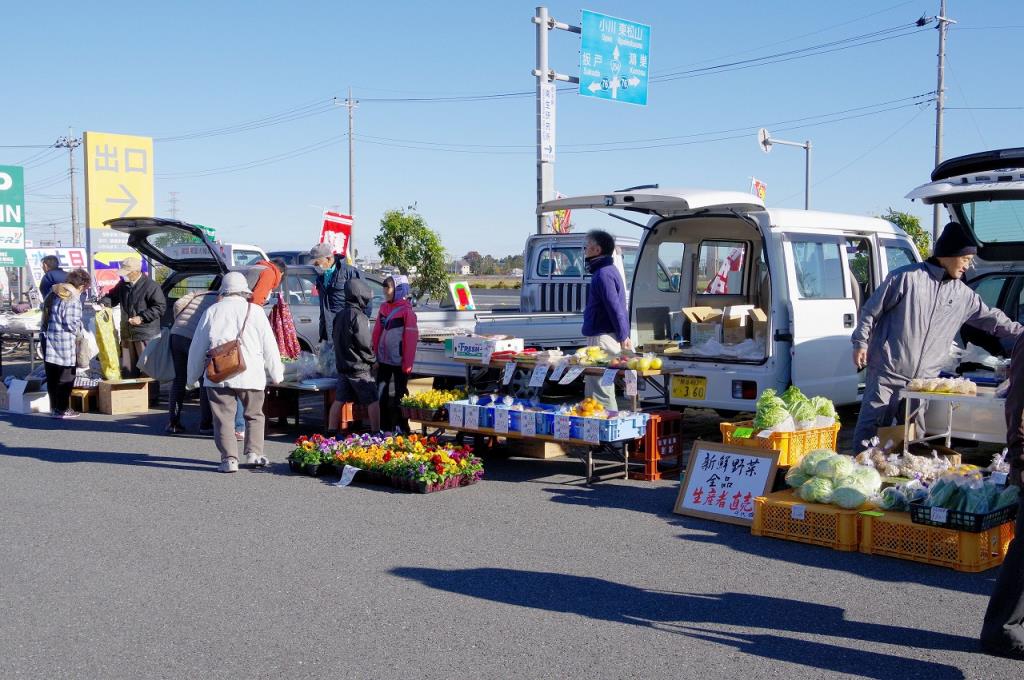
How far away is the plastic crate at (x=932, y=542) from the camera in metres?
5.93

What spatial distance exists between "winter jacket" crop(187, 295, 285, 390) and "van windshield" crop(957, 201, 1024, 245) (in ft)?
19.6

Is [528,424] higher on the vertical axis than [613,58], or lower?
lower

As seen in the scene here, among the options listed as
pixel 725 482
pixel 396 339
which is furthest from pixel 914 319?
pixel 396 339

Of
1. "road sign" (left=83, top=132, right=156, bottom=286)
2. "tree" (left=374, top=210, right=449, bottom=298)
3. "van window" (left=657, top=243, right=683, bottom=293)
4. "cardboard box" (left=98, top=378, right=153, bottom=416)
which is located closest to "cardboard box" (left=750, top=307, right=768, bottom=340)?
"van window" (left=657, top=243, right=683, bottom=293)

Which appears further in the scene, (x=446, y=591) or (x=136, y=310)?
(x=136, y=310)

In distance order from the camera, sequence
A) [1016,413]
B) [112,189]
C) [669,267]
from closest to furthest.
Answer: [1016,413] < [669,267] < [112,189]

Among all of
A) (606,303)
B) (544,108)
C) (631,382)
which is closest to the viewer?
(631,382)

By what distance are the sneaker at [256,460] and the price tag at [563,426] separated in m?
2.82

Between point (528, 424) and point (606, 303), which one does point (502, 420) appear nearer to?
point (528, 424)

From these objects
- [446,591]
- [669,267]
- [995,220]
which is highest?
[995,220]

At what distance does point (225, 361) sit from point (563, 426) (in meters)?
3.13

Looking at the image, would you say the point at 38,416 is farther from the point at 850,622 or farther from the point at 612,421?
the point at 850,622

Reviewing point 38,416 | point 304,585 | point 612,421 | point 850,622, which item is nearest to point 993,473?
point 850,622

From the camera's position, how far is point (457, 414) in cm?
923
